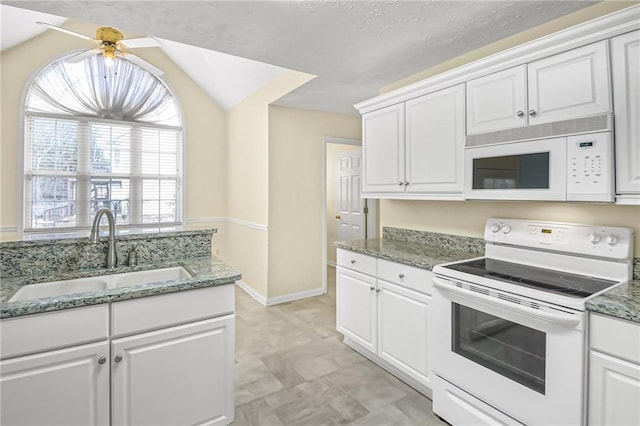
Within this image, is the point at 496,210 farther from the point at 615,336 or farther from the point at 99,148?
the point at 99,148

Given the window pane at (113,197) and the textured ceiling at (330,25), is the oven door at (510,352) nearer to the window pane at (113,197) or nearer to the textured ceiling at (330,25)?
the textured ceiling at (330,25)

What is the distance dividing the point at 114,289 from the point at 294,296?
9.58 ft

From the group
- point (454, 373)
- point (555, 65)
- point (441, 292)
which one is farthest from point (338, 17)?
point (454, 373)

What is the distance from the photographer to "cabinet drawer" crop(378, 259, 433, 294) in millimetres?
2135

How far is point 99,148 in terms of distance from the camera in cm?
474

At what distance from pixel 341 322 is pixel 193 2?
102 inches

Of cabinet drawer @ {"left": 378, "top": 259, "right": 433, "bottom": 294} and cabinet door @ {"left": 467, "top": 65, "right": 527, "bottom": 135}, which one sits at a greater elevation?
cabinet door @ {"left": 467, "top": 65, "right": 527, "bottom": 135}

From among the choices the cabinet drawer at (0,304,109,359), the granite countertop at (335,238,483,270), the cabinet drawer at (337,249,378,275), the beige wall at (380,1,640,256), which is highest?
the beige wall at (380,1,640,256)

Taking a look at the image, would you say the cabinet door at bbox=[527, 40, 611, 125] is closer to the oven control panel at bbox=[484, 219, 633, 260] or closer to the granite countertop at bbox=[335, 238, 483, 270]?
the oven control panel at bbox=[484, 219, 633, 260]

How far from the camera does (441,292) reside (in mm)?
1973

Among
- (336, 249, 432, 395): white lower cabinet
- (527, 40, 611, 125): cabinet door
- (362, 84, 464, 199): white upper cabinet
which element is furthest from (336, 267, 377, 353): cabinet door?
(527, 40, 611, 125): cabinet door

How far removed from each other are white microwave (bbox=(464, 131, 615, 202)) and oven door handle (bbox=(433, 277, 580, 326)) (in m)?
0.61

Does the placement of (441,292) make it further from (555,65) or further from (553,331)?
(555,65)

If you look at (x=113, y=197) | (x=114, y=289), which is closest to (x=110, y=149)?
(x=113, y=197)
